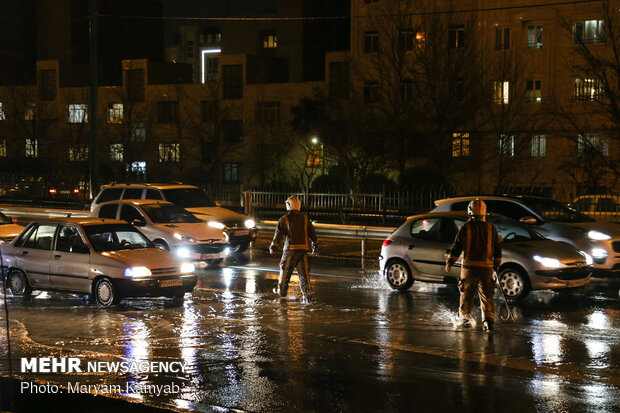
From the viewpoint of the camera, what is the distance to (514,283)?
44.8 ft

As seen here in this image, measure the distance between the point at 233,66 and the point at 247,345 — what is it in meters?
53.8

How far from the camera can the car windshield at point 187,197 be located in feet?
69.0

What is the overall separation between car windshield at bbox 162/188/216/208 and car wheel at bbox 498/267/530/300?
9732mm

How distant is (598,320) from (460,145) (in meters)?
30.3

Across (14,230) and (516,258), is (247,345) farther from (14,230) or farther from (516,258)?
(14,230)

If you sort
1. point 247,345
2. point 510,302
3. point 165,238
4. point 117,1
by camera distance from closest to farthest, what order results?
1. point 247,345
2. point 510,302
3. point 165,238
4. point 117,1

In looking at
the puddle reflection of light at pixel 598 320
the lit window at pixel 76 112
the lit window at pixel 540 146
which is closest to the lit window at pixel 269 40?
the lit window at pixel 76 112

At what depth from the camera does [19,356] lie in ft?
30.9

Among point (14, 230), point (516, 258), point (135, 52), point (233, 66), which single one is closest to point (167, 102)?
point (233, 66)

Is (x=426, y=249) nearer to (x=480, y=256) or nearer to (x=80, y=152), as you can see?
(x=480, y=256)

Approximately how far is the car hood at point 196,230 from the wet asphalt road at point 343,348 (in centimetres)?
289

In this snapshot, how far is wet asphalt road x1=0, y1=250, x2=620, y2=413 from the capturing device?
7.66 meters

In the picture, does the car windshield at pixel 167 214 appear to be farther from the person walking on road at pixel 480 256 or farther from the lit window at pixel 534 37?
the lit window at pixel 534 37

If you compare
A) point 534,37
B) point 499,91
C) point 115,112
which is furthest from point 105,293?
point 115,112
